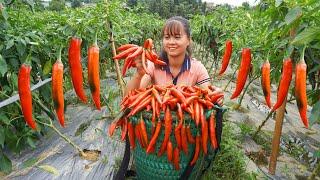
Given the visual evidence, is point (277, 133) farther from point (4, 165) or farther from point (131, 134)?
point (4, 165)

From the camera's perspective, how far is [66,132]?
3.90 m

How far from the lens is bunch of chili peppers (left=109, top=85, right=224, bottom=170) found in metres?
2.33

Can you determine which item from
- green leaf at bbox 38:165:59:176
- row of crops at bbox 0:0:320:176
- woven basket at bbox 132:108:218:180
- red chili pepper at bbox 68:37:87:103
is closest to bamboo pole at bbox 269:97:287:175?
row of crops at bbox 0:0:320:176

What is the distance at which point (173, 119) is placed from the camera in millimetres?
2369

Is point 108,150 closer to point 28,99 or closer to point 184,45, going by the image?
point 184,45

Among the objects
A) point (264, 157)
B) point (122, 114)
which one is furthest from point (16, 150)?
point (264, 157)

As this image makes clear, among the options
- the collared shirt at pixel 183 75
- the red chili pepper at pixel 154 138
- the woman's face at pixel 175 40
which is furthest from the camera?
the collared shirt at pixel 183 75

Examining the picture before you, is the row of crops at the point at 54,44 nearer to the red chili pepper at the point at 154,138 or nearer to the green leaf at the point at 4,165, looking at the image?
the green leaf at the point at 4,165

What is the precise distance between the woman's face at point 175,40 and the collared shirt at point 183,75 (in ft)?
0.55

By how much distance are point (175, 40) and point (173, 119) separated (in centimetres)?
72

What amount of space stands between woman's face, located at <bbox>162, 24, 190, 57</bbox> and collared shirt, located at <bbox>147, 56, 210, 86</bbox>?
0.17 meters

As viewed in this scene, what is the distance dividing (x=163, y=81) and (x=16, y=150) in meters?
Answer: 1.35

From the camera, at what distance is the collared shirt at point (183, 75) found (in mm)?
3020

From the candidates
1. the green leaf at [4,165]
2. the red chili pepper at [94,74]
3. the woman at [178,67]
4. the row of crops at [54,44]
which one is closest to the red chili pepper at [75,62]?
the red chili pepper at [94,74]
